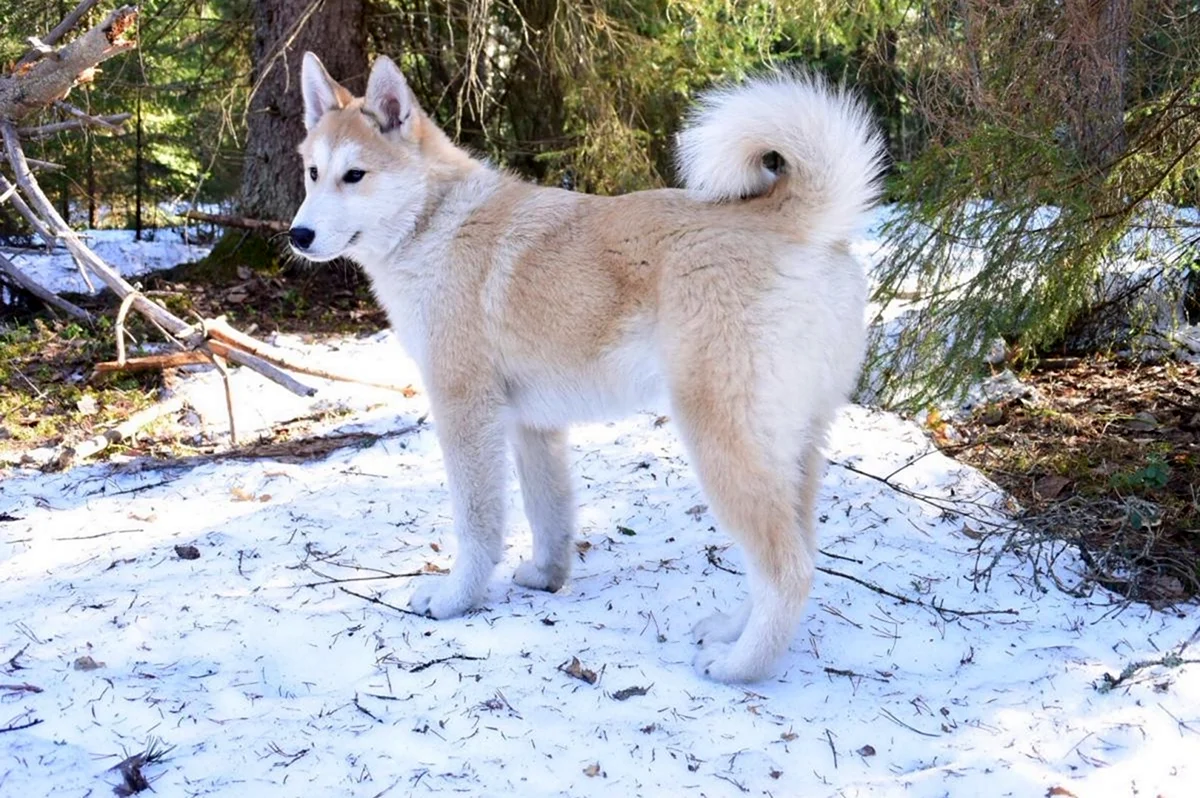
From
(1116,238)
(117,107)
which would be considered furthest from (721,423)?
(117,107)

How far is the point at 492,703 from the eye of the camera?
3.20 metres

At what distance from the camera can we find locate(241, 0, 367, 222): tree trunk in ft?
28.7

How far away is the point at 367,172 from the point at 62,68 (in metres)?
3.02

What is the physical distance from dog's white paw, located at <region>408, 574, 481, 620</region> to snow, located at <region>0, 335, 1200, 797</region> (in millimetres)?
92

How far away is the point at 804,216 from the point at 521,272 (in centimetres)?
109

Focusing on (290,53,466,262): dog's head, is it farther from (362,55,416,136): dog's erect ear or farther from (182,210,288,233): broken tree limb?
(182,210,288,233): broken tree limb

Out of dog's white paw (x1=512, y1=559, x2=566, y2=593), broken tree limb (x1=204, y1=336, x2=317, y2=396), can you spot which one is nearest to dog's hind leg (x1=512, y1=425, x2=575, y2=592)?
dog's white paw (x1=512, y1=559, x2=566, y2=593)

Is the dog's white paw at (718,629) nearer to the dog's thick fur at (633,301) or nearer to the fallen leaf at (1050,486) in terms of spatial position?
the dog's thick fur at (633,301)

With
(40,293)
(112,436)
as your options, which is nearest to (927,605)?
(112,436)

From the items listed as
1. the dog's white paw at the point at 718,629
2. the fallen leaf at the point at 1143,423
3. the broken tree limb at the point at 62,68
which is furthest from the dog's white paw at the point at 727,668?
the broken tree limb at the point at 62,68

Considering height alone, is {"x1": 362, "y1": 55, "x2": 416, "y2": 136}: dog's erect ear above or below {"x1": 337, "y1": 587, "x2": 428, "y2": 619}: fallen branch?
above

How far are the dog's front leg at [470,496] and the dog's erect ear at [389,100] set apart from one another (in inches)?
49.3

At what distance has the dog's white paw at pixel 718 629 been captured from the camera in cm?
361

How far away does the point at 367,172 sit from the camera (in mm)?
4090
